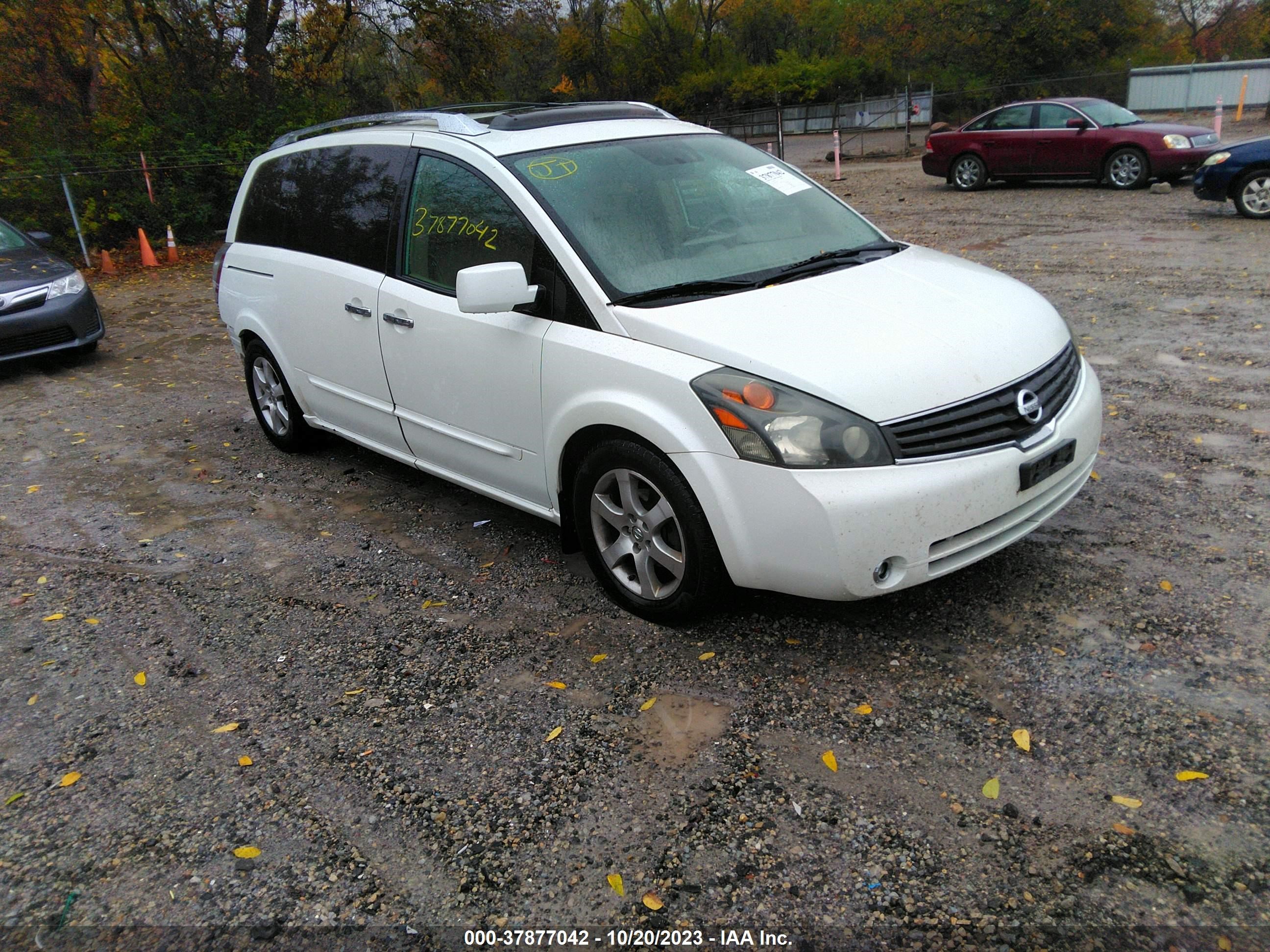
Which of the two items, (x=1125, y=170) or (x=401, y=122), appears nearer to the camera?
(x=401, y=122)

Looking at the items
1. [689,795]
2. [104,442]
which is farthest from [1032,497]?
[104,442]

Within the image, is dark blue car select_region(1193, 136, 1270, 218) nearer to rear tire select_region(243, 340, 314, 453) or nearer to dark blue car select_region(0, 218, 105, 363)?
rear tire select_region(243, 340, 314, 453)

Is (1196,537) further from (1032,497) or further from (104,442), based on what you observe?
(104,442)

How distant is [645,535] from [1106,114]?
14903 mm

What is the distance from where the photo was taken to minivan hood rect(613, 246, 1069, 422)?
3.28m

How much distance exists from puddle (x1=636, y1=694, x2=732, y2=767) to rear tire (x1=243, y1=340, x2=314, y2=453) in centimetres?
340

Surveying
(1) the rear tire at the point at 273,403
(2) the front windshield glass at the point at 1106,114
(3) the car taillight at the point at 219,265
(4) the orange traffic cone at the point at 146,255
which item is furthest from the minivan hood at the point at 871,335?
(4) the orange traffic cone at the point at 146,255

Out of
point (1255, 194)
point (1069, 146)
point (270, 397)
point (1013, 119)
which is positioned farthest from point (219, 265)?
point (1013, 119)

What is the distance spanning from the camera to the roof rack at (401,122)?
4.47 meters

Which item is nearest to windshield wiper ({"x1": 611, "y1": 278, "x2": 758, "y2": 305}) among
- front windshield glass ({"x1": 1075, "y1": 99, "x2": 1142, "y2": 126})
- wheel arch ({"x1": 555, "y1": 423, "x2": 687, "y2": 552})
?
wheel arch ({"x1": 555, "y1": 423, "x2": 687, "y2": 552})

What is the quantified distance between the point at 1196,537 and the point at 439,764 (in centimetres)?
330

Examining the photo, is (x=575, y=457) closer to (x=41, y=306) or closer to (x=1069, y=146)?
(x=41, y=306)

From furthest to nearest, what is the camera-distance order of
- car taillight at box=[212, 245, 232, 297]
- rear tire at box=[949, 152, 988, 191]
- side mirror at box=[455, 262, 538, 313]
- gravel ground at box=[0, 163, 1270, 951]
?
rear tire at box=[949, 152, 988, 191] → car taillight at box=[212, 245, 232, 297] → side mirror at box=[455, 262, 538, 313] → gravel ground at box=[0, 163, 1270, 951]

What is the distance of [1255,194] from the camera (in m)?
11.7
